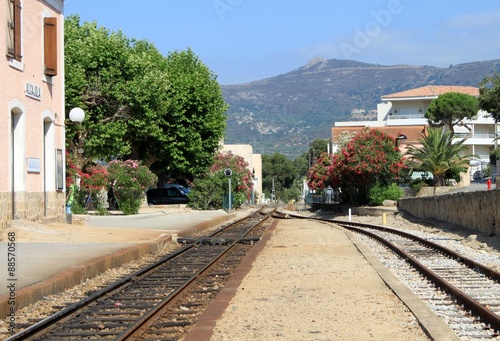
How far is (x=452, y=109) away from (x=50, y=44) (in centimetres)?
6170

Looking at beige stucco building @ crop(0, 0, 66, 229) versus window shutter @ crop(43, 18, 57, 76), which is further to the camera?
window shutter @ crop(43, 18, 57, 76)

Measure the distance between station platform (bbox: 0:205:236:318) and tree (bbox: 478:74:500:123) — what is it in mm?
24913

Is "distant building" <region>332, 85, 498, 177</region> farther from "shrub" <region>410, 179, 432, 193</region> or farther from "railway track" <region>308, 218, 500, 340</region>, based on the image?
"railway track" <region>308, 218, 500, 340</region>

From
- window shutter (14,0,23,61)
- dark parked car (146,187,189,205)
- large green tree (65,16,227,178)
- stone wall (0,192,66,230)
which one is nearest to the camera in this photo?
stone wall (0,192,66,230)

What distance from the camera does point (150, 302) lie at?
10.6m

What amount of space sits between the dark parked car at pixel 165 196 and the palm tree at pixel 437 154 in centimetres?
1756

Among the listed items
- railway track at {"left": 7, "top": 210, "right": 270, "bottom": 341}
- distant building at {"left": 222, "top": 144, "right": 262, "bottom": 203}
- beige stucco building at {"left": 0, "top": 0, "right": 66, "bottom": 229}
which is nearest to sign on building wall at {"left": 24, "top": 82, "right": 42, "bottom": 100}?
beige stucco building at {"left": 0, "top": 0, "right": 66, "bottom": 229}

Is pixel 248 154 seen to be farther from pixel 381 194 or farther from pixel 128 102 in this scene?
pixel 128 102

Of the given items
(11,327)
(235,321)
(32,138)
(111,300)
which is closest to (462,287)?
(235,321)

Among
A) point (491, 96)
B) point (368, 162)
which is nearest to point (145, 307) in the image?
point (368, 162)

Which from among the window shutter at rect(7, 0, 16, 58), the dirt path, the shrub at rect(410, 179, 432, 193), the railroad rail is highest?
the window shutter at rect(7, 0, 16, 58)

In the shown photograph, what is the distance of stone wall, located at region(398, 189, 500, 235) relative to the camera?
71.1ft

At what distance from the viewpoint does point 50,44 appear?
23250 mm

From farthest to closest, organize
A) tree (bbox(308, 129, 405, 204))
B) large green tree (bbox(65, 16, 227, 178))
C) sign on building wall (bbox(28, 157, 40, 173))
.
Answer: tree (bbox(308, 129, 405, 204)), large green tree (bbox(65, 16, 227, 178)), sign on building wall (bbox(28, 157, 40, 173))
